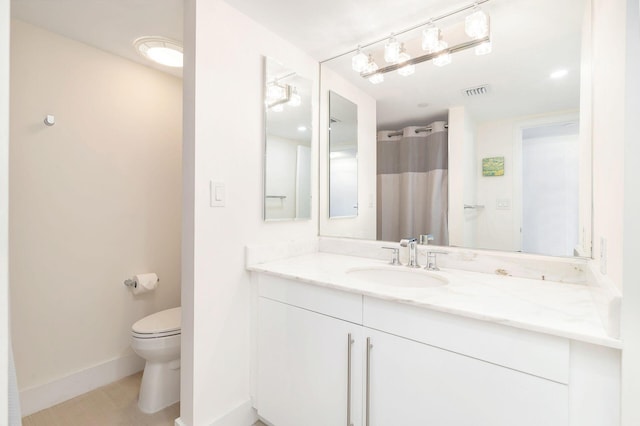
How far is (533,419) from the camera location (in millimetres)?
771

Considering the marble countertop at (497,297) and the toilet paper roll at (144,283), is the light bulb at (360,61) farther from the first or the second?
the toilet paper roll at (144,283)

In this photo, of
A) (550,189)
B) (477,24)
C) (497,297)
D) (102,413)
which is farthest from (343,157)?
(102,413)

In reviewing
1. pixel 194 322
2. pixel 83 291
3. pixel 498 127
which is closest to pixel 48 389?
pixel 83 291

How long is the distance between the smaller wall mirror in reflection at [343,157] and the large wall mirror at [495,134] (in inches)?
7.5

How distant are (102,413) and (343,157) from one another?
2.11m

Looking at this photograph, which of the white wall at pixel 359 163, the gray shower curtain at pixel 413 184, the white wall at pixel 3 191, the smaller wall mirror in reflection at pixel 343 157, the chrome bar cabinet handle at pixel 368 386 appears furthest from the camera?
the smaller wall mirror in reflection at pixel 343 157

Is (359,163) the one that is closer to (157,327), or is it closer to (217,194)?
(217,194)

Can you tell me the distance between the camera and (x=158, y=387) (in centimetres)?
163

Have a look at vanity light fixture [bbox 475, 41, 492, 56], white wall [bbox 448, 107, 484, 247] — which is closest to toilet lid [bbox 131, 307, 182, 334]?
white wall [bbox 448, 107, 484, 247]

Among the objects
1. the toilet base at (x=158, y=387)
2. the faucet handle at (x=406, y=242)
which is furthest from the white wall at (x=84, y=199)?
the faucet handle at (x=406, y=242)

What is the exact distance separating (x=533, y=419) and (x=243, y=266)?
1271mm

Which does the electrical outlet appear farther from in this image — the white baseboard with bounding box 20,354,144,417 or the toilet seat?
the white baseboard with bounding box 20,354,144,417

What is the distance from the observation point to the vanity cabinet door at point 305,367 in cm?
113

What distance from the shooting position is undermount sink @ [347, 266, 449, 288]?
139 cm
